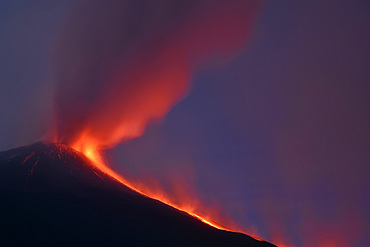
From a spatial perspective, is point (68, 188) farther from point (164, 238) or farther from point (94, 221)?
point (164, 238)

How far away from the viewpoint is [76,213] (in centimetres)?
1908

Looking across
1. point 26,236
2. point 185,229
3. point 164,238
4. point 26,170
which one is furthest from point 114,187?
point 26,236

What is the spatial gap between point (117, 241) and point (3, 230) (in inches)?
200

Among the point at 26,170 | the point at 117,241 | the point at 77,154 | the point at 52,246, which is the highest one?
the point at 77,154

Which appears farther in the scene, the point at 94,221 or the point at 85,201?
the point at 85,201

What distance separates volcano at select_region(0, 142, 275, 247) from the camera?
15.2 meters

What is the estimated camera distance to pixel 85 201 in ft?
71.9

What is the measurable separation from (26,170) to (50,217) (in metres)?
11.8

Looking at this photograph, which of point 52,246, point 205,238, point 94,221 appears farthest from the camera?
point 205,238

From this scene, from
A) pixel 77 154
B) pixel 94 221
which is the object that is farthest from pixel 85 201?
pixel 77 154

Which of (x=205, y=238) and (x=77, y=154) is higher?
(x=77, y=154)

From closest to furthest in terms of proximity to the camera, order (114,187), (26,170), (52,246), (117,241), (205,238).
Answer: (52,246) → (117,241) → (205,238) → (26,170) → (114,187)

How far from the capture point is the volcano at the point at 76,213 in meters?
15.2

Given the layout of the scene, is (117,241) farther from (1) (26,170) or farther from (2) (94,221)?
(1) (26,170)
